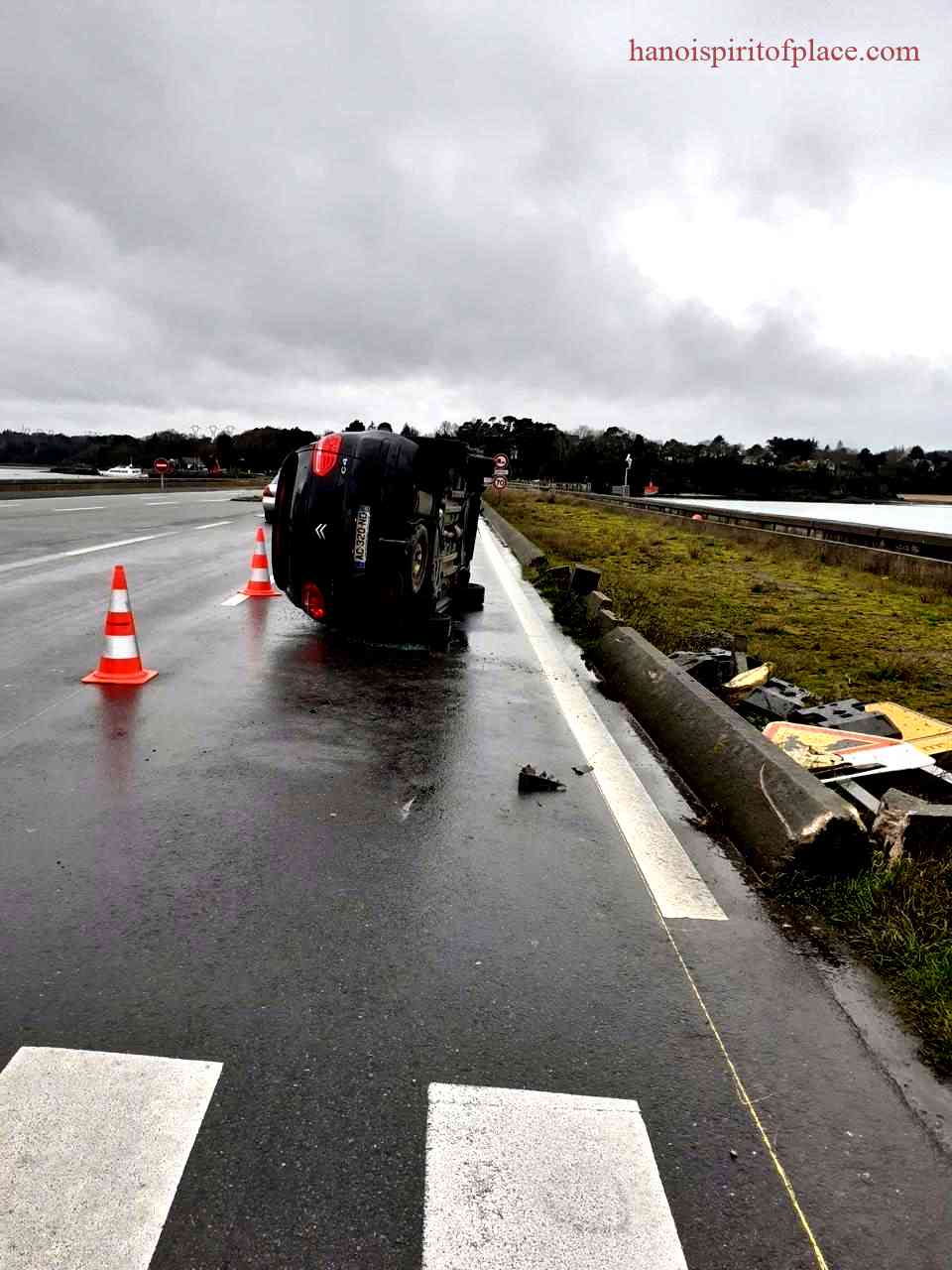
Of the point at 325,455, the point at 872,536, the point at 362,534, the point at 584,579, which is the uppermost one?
the point at 325,455

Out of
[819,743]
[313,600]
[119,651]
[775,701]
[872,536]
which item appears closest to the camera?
[819,743]

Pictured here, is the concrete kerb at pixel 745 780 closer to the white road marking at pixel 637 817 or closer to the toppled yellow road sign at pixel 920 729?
the white road marking at pixel 637 817

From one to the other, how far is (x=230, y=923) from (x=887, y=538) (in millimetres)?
20160

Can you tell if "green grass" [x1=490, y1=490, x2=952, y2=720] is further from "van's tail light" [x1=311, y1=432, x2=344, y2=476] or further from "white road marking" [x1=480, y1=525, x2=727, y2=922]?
"van's tail light" [x1=311, y1=432, x2=344, y2=476]

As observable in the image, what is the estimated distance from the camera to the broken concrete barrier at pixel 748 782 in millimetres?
3688

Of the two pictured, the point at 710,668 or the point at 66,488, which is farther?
the point at 66,488

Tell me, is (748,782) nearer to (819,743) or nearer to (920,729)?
(819,743)

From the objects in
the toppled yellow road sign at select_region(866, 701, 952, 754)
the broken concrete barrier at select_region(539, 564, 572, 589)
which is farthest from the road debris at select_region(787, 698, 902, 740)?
the broken concrete barrier at select_region(539, 564, 572, 589)

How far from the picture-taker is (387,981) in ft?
9.22

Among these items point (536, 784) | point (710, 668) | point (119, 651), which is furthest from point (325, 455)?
point (536, 784)

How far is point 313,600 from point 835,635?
20.0 feet

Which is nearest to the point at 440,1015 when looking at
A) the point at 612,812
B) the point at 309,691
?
the point at 612,812

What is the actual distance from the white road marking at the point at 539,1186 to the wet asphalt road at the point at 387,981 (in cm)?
6

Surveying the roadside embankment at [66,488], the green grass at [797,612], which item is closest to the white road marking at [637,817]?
the green grass at [797,612]
